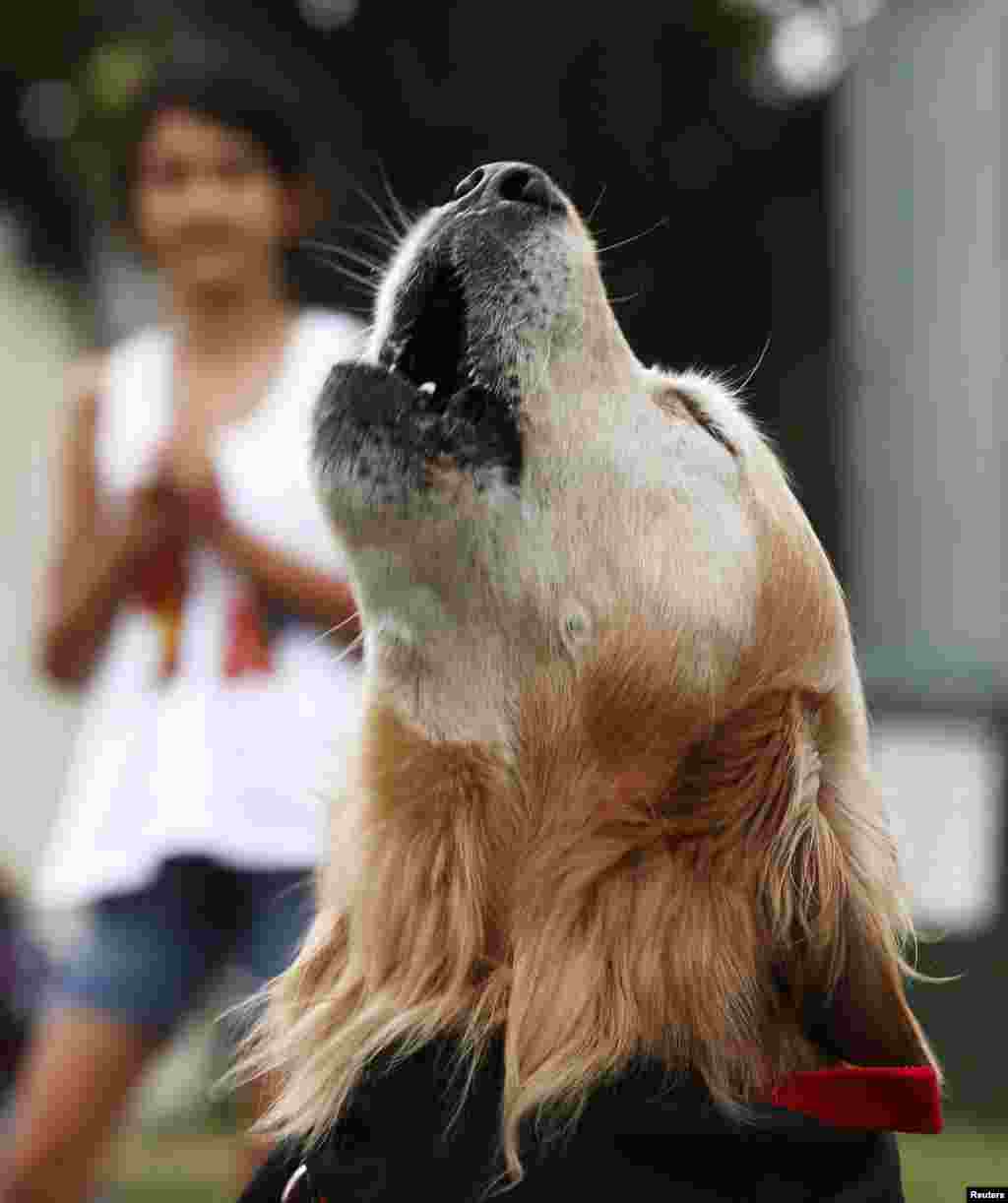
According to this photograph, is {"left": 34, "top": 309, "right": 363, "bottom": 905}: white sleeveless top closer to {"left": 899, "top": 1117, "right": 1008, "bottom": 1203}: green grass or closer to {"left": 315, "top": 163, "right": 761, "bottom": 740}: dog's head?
{"left": 315, "top": 163, "right": 761, "bottom": 740}: dog's head

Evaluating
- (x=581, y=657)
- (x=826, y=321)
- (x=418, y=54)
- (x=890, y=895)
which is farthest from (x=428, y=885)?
(x=826, y=321)

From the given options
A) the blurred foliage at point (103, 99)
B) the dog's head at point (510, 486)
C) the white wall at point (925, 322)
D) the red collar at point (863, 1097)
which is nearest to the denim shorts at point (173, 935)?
the dog's head at point (510, 486)

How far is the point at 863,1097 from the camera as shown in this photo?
8.00ft

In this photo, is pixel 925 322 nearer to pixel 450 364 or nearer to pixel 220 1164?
pixel 220 1164

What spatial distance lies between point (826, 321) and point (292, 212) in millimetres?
7608

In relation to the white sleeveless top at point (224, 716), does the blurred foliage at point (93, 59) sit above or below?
above

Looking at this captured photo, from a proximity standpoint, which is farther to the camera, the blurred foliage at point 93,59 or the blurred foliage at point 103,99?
the blurred foliage at point 93,59

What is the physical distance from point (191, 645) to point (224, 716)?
0.16 metres

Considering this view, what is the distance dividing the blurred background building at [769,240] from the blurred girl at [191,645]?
1.85 metres

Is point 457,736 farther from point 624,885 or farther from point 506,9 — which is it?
point 506,9

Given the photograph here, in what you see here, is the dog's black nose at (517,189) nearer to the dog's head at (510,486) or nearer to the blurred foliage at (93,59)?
the dog's head at (510,486)

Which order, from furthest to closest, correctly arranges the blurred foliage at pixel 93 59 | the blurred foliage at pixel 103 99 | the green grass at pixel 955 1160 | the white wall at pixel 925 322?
the white wall at pixel 925 322, the blurred foliage at pixel 93 59, the blurred foliage at pixel 103 99, the green grass at pixel 955 1160

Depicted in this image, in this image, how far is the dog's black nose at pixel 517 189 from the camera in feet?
8.75

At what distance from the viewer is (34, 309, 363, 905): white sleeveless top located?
3436mm
